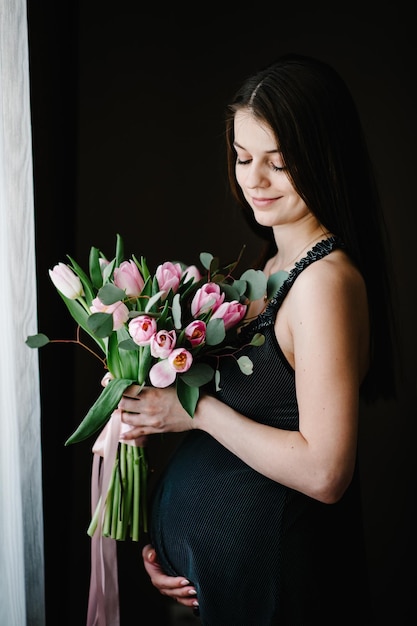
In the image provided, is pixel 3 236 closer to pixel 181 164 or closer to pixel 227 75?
pixel 181 164

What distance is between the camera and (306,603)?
114 cm

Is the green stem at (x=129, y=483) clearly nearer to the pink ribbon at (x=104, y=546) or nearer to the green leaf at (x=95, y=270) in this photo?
the pink ribbon at (x=104, y=546)

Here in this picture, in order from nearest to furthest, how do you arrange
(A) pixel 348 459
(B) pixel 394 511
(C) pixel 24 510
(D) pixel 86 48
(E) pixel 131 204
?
(A) pixel 348 459, (C) pixel 24 510, (D) pixel 86 48, (E) pixel 131 204, (B) pixel 394 511

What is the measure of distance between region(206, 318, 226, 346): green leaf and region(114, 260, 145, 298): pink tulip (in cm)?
14

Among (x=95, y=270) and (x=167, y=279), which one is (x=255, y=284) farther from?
(x=95, y=270)

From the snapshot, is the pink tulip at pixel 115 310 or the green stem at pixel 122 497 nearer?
the pink tulip at pixel 115 310

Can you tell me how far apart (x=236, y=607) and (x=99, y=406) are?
1.42ft

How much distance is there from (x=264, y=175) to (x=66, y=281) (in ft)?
1.30

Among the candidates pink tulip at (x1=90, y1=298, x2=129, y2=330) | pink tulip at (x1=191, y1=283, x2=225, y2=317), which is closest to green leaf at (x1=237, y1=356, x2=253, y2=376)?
pink tulip at (x1=191, y1=283, x2=225, y2=317)

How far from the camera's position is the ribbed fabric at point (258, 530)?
1.13m

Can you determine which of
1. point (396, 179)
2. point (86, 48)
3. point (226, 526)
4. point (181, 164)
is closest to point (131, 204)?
point (181, 164)

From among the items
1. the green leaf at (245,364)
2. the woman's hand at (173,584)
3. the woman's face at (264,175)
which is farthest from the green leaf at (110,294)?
the woman's hand at (173,584)

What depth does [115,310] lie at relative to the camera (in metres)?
1.07

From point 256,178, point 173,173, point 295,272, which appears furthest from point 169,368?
point 173,173
